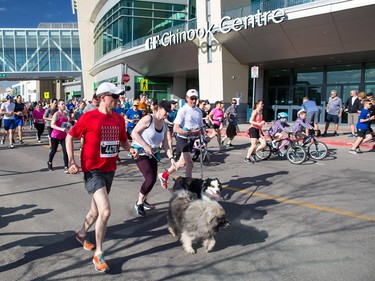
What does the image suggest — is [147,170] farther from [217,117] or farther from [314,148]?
[217,117]

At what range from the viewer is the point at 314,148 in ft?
33.4

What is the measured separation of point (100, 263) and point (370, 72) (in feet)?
70.9

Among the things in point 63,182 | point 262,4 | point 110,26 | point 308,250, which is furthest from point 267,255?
point 110,26

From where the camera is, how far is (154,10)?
30.4 metres

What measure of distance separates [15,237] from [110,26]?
3338 cm

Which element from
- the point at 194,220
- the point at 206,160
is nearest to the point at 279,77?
the point at 206,160

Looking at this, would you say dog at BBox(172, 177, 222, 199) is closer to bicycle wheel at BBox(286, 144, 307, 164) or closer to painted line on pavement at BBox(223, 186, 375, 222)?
painted line on pavement at BBox(223, 186, 375, 222)

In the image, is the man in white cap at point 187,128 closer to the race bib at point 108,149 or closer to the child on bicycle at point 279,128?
the race bib at point 108,149

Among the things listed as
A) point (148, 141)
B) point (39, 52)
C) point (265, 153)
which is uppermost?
point (39, 52)

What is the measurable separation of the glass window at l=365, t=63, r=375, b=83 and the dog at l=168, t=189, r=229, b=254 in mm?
20290

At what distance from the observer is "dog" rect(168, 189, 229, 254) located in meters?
3.78

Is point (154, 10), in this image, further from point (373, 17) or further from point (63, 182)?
point (63, 182)

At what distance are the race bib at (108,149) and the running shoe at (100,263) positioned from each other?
3.47 ft

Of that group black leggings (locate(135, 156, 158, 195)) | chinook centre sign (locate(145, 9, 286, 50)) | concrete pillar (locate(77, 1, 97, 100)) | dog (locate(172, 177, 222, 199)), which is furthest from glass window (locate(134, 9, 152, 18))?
dog (locate(172, 177, 222, 199))
